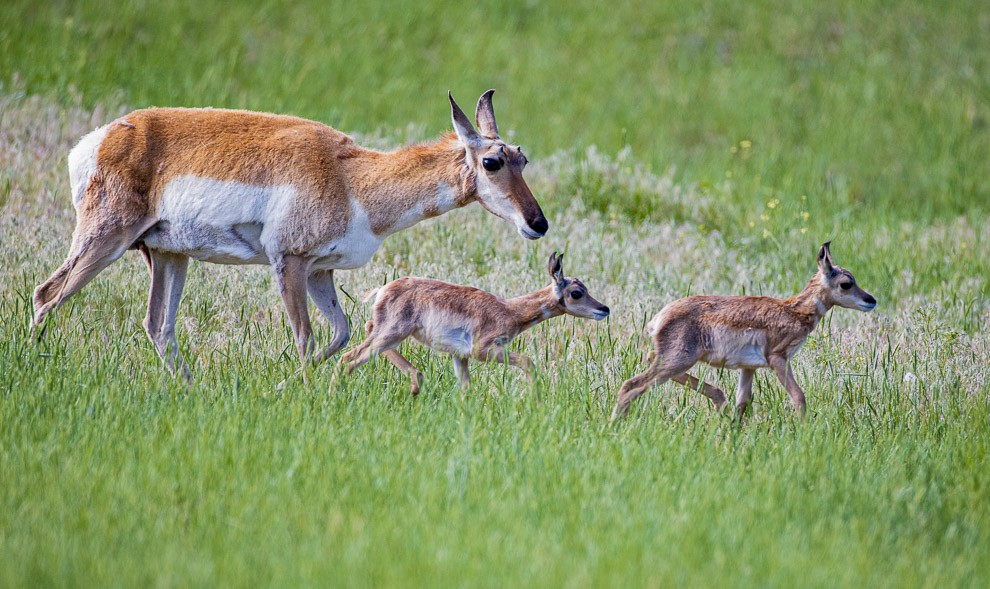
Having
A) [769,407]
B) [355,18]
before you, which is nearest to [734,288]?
[769,407]

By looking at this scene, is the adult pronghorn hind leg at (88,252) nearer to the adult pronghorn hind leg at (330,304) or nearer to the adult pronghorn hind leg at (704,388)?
the adult pronghorn hind leg at (330,304)

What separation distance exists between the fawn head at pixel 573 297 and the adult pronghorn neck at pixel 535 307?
0.05m

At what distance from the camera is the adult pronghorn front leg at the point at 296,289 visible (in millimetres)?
7684

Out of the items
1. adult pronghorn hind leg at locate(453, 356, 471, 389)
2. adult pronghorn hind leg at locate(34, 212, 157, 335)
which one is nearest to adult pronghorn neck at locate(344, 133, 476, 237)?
adult pronghorn hind leg at locate(453, 356, 471, 389)

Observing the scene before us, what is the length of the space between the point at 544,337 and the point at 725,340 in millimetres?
2177

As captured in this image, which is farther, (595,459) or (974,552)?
(595,459)

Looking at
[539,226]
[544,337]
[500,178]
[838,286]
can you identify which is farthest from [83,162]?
[838,286]

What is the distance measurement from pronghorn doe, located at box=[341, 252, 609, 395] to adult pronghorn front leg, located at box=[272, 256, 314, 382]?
1.18 ft

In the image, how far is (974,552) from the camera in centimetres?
559

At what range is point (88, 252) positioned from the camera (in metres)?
7.70

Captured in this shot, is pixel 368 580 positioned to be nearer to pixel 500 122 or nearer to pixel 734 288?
pixel 734 288

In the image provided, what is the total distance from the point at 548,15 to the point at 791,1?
4563mm

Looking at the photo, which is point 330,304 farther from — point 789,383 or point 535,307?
point 789,383

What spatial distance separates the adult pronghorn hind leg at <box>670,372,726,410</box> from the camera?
7609mm
